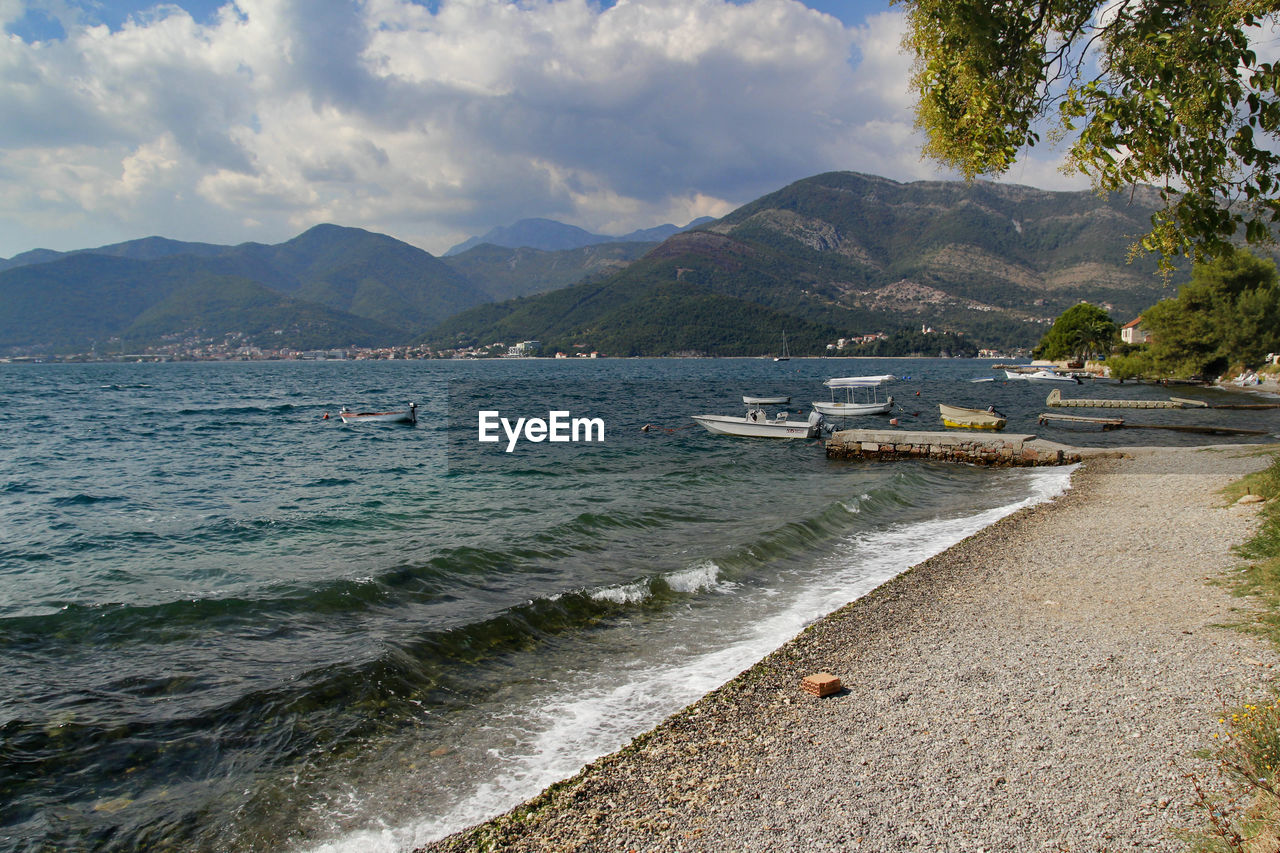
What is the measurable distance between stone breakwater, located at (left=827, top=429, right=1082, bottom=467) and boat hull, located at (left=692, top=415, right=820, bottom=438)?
4469 mm

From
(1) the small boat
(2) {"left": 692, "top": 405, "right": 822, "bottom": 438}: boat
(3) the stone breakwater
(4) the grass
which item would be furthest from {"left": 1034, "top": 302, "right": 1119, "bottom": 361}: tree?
(4) the grass

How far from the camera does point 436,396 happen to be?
72312mm

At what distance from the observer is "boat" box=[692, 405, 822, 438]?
117 feet

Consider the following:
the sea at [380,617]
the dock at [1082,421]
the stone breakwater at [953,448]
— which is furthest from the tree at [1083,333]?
the sea at [380,617]

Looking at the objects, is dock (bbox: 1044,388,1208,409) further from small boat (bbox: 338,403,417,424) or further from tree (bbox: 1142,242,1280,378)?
small boat (bbox: 338,403,417,424)

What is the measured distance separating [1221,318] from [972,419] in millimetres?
48366

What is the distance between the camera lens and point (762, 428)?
36344 millimetres

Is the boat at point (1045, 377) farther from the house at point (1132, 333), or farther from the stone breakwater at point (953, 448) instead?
the stone breakwater at point (953, 448)

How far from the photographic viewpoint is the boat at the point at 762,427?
35688mm

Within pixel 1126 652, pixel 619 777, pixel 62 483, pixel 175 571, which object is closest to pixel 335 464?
pixel 62 483

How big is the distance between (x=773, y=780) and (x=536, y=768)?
7.52ft

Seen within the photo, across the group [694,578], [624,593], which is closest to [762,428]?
[694,578]

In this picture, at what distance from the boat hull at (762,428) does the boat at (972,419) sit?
9.50 m

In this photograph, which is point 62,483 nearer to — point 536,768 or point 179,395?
point 536,768
